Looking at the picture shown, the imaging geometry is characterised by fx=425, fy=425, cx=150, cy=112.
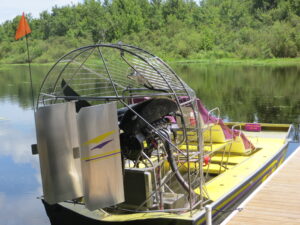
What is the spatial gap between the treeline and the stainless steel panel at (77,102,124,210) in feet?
140

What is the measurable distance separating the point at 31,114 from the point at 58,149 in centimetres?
1378

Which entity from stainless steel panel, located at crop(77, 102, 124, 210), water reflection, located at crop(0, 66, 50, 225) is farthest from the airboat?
water reflection, located at crop(0, 66, 50, 225)

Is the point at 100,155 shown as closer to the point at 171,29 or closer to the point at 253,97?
the point at 253,97

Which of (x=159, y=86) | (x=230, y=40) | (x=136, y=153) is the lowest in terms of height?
(x=136, y=153)

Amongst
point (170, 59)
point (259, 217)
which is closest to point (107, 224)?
point (259, 217)

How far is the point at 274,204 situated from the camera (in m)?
4.99

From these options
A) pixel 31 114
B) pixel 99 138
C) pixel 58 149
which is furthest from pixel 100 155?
pixel 31 114

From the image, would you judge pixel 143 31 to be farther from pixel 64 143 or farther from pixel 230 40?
pixel 64 143

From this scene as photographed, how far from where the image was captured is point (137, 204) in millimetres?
4965

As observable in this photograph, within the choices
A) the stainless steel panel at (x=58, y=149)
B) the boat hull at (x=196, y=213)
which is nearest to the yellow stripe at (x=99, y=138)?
the stainless steel panel at (x=58, y=149)

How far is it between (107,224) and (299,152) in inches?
155

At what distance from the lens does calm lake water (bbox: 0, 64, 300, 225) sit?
26.8 feet

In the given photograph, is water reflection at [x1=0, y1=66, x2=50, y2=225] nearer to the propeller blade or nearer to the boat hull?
the boat hull

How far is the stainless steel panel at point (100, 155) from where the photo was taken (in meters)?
4.14
